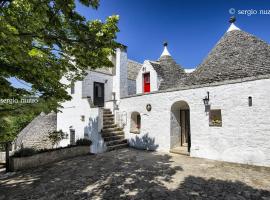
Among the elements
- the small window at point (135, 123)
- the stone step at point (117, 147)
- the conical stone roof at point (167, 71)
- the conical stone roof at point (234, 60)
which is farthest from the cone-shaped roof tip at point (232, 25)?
the stone step at point (117, 147)

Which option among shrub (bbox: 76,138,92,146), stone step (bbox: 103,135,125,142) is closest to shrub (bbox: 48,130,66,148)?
shrub (bbox: 76,138,92,146)

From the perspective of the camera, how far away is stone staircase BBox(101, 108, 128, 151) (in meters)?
12.9

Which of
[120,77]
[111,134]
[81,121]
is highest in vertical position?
[120,77]

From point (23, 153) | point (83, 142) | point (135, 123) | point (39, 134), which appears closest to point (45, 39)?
point (23, 153)

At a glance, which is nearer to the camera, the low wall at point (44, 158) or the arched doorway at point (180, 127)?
the low wall at point (44, 158)

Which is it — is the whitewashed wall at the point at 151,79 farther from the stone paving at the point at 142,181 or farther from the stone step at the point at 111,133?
the stone paving at the point at 142,181

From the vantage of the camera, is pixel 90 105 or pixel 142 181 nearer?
pixel 142 181

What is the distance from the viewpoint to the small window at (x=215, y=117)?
31.8 feet

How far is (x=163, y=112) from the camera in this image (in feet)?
39.1

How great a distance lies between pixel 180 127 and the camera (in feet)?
40.0

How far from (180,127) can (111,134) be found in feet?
16.6

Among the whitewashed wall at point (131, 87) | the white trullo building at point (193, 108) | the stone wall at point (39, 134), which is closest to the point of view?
the white trullo building at point (193, 108)

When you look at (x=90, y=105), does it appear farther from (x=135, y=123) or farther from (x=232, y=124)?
(x=232, y=124)

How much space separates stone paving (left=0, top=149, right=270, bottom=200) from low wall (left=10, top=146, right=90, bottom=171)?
0.62 meters
